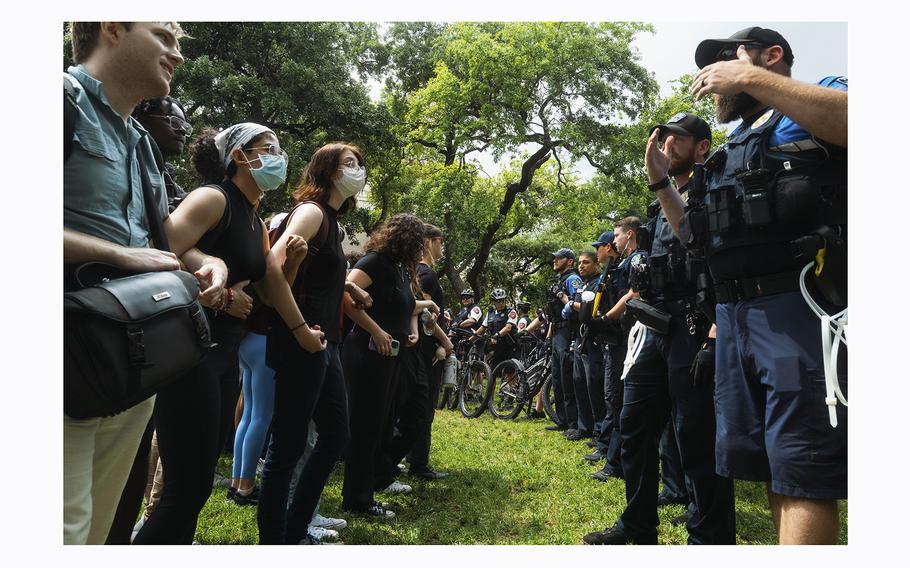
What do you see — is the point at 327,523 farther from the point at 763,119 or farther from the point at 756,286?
the point at 763,119

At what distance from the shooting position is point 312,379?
3146 millimetres

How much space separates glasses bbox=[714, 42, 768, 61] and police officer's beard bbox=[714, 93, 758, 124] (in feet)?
0.48

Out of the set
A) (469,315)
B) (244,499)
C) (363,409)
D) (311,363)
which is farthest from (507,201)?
(311,363)

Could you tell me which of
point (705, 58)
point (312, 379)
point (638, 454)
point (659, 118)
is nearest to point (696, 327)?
point (638, 454)

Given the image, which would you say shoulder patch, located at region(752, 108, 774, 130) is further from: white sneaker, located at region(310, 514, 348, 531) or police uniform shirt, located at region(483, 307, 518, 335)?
police uniform shirt, located at region(483, 307, 518, 335)

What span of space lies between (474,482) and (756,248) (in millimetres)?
3889

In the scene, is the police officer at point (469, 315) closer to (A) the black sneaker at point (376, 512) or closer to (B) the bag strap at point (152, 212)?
(A) the black sneaker at point (376, 512)

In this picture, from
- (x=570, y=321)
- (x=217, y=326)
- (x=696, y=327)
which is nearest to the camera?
(x=217, y=326)

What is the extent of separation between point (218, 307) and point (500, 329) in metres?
11.0

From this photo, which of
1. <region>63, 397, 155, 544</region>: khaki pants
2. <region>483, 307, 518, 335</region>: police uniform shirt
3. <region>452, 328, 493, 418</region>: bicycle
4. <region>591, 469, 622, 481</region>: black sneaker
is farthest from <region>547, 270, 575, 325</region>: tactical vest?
<region>63, 397, 155, 544</region>: khaki pants

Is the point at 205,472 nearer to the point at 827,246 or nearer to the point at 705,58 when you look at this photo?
the point at 827,246

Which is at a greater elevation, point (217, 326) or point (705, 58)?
point (705, 58)

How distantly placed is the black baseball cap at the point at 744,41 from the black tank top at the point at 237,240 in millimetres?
1955

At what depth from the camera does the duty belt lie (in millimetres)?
2289
